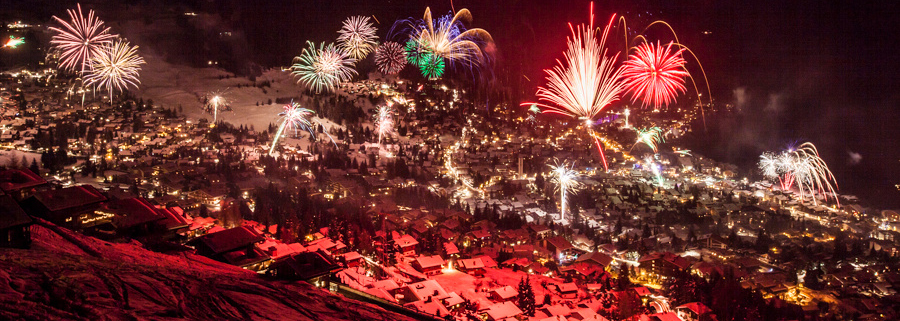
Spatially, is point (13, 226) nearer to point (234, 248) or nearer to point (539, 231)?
point (234, 248)

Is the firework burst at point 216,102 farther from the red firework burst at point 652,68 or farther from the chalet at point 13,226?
the chalet at point 13,226

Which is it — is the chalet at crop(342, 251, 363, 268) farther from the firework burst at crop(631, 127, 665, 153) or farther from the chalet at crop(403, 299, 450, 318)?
the firework burst at crop(631, 127, 665, 153)

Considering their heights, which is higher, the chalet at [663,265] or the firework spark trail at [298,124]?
the firework spark trail at [298,124]

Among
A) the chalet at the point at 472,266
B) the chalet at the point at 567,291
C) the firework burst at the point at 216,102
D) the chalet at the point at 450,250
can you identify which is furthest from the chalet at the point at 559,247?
the firework burst at the point at 216,102

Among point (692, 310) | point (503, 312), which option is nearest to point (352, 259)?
point (503, 312)

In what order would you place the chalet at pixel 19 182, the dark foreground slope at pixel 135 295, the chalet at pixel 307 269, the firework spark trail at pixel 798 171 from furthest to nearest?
1. the firework spark trail at pixel 798 171
2. the chalet at pixel 19 182
3. the chalet at pixel 307 269
4. the dark foreground slope at pixel 135 295

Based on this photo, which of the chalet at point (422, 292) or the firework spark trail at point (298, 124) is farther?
the firework spark trail at point (298, 124)

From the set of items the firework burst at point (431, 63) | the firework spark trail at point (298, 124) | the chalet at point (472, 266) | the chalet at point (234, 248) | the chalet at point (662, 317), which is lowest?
the chalet at point (662, 317)

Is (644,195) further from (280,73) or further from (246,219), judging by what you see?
(280,73)
